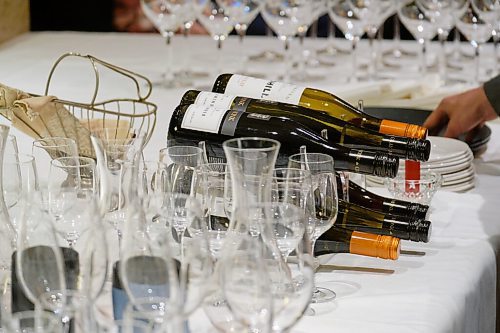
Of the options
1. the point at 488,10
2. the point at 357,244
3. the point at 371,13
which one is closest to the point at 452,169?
the point at 357,244

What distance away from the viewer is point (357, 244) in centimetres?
139

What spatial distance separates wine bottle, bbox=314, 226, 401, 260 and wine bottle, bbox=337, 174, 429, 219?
8 cm

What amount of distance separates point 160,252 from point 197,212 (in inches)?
5.8

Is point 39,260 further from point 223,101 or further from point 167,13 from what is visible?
point 167,13

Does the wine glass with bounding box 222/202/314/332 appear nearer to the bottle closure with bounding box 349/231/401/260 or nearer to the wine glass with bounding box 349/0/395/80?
the bottle closure with bounding box 349/231/401/260

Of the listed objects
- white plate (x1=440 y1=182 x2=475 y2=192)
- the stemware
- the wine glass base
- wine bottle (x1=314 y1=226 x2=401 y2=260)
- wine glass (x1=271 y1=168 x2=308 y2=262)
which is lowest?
the wine glass base

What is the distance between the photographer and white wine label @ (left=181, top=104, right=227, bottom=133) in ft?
4.91

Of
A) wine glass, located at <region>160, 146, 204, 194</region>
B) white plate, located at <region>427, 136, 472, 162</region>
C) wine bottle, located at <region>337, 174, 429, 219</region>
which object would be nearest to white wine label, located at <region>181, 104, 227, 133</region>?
wine glass, located at <region>160, 146, 204, 194</region>

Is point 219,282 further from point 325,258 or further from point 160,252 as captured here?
point 325,258

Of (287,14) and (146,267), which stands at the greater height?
(287,14)

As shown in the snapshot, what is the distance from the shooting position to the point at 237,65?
2984 millimetres

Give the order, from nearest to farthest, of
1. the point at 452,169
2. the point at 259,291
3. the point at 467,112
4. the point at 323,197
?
1. the point at 259,291
2. the point at 323,197
3. the point at 452,169
4. the point at 467,112

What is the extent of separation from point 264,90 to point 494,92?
0.73 m

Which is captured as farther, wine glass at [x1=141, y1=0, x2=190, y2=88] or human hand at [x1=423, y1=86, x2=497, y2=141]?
wine glass at [x1=141, y1=0, x2=190, y2=88]
